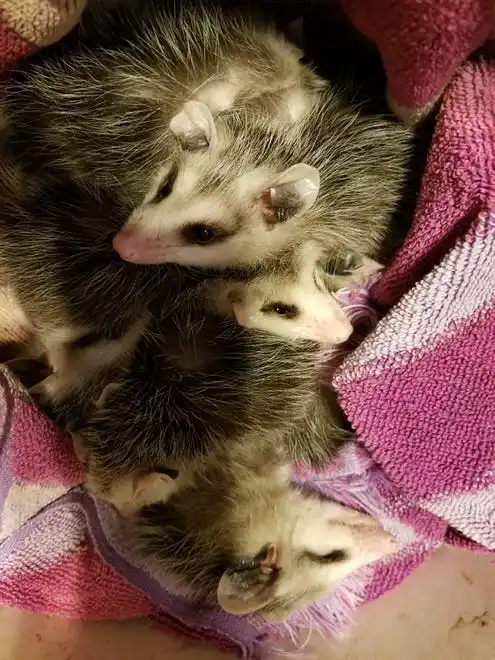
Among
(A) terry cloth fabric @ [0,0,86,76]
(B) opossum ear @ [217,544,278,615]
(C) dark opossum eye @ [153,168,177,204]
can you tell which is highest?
(A) terry cloth fabric @ [0,0,86,76]

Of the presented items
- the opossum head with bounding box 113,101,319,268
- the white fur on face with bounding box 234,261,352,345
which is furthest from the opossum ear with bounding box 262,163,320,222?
the white fur on face with bounding box 234,261,352,345

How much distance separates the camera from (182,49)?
134 cm

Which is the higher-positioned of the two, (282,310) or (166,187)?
(166,187)

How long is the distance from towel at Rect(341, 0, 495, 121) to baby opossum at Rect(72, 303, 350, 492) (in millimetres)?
454

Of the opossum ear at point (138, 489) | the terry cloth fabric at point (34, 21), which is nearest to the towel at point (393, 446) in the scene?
the terry cloth fabric at point (34, 21)

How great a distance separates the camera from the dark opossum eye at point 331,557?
1372 millimetres

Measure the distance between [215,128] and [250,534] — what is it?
0.67 meters

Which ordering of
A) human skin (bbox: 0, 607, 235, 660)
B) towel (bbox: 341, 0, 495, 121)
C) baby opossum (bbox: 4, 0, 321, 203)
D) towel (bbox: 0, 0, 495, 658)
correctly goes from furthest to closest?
1. human skin (bbox: 0, 607, 235, 660)
2. baby opossum (bbox: 4, 0, 321, 203)
3. towel (bbox: 0, 0, 495, 658)
4. towel (bbox: 341, 0, 495, 121)

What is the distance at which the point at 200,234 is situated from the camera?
125 cm

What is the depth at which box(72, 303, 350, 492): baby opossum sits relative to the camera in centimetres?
139

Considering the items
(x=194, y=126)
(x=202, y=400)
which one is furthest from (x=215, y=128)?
(x=202, y=400)

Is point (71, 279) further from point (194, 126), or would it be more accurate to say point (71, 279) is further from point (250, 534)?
point (250, 534)

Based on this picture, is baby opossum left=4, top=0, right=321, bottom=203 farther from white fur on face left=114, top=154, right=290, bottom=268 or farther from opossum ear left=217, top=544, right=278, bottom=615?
opossum ear left=217, top=544, right=278, bottom=615

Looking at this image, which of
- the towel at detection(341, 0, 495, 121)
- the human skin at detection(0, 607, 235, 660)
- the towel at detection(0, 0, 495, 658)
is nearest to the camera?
the towel at detection(341, 0, 495, 121)
